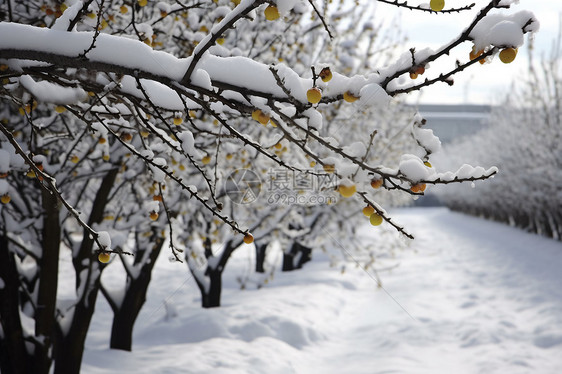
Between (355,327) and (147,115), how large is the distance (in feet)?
19.0

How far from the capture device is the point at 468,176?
5.27 ft

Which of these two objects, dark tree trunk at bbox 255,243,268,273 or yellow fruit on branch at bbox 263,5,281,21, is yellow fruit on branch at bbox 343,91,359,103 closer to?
yellow fruit on branch at bbox 263,5,281,21

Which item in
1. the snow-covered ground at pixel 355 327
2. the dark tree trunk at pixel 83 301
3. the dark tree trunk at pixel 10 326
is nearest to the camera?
the dark tree trunk at pixel 10 326

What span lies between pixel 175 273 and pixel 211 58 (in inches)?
491

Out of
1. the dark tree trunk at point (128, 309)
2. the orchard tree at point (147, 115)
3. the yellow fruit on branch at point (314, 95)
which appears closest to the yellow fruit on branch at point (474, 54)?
the orchard tree at point (147, 115)

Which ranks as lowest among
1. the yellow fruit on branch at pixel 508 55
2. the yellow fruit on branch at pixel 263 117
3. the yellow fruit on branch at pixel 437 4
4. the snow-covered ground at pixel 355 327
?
the snow-covered ground at pixel 355 327

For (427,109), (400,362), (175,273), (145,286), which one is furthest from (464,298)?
(427,109)

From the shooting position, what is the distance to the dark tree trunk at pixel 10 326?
12.3 feet

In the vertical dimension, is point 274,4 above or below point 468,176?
above

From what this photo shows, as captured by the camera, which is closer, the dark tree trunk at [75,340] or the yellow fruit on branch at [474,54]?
the yellow fruit on branch at [474,54]

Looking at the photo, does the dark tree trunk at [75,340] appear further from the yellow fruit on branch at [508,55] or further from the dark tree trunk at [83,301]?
the yellow fruit on branch at [508,55]

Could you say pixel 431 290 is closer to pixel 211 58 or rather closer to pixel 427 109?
pixel 211 58

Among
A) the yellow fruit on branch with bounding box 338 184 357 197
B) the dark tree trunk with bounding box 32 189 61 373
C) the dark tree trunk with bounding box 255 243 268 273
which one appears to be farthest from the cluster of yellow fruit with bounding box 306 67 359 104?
the dark tree trunk with bounding box 255 243 268 273

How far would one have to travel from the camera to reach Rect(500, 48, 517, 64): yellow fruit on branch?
139cm
